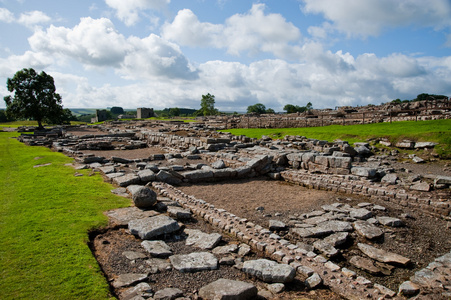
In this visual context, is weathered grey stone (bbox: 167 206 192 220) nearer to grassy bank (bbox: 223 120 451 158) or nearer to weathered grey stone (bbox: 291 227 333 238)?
weathered grey stone (bbox: 291 227 333 238)

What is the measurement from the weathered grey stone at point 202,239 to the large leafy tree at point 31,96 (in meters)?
48.2

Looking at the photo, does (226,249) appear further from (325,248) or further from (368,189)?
(368,189)

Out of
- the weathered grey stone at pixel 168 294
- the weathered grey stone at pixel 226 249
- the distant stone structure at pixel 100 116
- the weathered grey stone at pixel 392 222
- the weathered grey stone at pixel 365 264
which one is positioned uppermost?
the distant stone structure at pixel 100 116

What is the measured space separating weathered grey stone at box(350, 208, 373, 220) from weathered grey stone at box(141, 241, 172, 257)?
586 centimetres

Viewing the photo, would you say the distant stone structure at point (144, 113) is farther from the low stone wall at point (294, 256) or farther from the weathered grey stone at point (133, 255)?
the weathered grey stone at point (133, 255)

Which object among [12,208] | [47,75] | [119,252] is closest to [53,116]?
[47,75]

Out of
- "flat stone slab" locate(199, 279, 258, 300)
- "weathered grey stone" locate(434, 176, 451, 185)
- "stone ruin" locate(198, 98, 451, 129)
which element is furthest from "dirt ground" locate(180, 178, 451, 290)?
"stone ruin" locate(198, 98, 451, 129)

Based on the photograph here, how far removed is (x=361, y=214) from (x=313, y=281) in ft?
13.9

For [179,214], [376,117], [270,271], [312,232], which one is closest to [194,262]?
[270,271]

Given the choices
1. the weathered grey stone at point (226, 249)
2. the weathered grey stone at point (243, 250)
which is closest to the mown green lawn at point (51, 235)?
A: the weathered grey stone at point (226, 249)

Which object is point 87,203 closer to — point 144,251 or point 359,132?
point 144,251

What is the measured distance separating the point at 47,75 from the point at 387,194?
174ft

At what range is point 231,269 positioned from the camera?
210 inches

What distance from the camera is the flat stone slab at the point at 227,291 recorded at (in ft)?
13.6
